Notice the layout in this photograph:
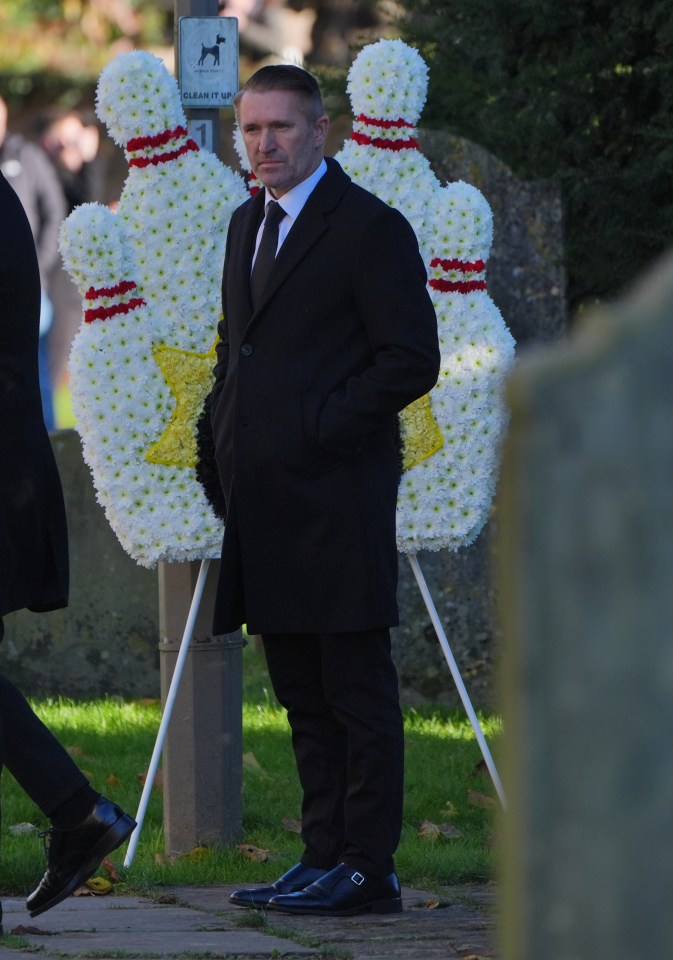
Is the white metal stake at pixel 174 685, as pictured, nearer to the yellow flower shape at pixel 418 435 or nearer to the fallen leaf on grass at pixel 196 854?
the fallen leaf on grass at pixel 196 854

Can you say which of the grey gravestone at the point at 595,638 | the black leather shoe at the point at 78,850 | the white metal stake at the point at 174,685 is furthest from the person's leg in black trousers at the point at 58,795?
the grey gravestone at the point at 595,638

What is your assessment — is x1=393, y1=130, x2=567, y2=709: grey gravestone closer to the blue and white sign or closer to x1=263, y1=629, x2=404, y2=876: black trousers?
the blue and white sign

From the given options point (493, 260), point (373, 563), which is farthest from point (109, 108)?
point (493, 260)

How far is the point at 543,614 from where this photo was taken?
63 cm

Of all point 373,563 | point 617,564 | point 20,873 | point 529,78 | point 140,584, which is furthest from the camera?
point 140,584

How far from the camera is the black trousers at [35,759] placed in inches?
151

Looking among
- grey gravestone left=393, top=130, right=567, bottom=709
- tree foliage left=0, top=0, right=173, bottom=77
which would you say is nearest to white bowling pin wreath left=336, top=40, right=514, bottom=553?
grey gravestone left=393, top=130, right=567, bottom=709

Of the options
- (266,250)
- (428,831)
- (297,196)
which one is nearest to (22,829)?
(428,831)

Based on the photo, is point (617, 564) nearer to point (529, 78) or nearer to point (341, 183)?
point (341, 183)

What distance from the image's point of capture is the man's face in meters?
4.02

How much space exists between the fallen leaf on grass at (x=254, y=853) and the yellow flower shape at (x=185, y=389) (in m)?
1.15

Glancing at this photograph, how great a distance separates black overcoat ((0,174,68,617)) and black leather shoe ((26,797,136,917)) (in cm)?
54

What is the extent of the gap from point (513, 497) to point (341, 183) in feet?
11.5

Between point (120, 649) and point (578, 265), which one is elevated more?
point (578, 265)
